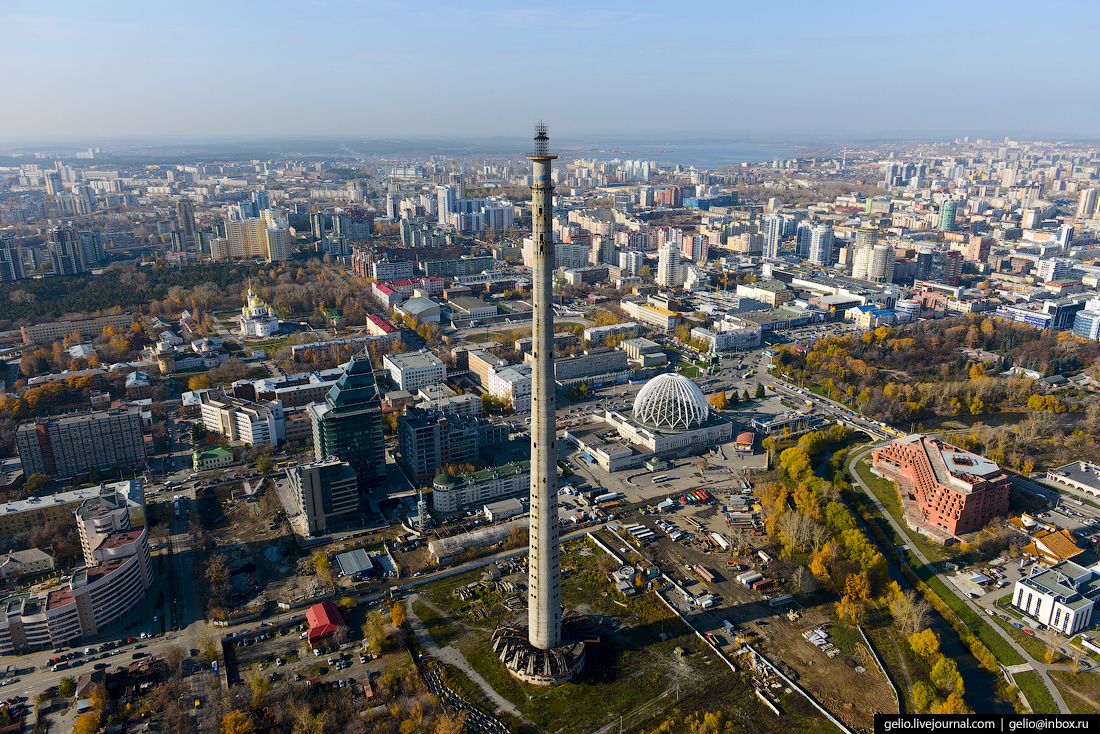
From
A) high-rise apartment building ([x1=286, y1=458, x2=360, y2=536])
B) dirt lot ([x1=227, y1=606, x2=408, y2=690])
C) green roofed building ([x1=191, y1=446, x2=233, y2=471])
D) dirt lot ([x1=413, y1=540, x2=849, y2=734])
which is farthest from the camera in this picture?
Answer: green roofed building ([x1=191, y1=446, x2=233, y2=471])

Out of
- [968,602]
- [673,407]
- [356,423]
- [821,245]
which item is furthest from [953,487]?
[821,245]

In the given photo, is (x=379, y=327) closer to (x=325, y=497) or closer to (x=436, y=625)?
(x=325, y=497)

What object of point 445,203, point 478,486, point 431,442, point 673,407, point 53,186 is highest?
point 53,186

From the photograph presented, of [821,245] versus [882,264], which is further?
[821,245]

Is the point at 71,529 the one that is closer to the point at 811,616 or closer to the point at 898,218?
the point at 811,616

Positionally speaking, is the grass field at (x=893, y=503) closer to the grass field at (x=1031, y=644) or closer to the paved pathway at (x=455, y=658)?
the grass field at (x=1031, y=644)

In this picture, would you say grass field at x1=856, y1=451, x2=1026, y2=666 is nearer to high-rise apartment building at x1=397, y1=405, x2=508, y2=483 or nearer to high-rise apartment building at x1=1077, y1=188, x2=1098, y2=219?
high-rise apartment building at x1=397, y1=405, x2=508, y2=483

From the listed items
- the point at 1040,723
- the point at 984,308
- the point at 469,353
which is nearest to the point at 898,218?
the point at 984,308

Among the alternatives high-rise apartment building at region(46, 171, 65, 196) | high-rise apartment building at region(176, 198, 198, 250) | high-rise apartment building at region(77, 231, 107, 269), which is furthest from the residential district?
high-rise apartment building at region(46, 171, 65, 196)
